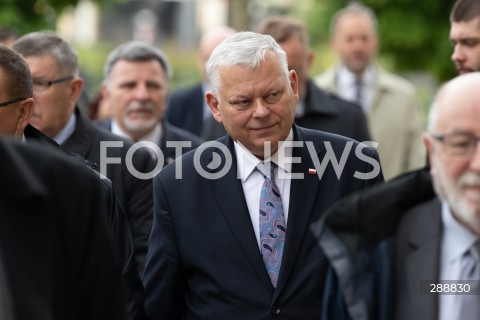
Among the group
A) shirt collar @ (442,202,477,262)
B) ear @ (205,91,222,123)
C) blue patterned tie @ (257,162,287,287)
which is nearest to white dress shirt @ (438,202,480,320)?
shirt collar @ (442,202,477,262)

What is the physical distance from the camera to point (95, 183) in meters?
3.76

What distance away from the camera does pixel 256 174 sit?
5.53m

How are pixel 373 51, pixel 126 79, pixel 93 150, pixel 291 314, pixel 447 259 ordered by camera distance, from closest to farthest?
1. pixel 447 259
2. pixel 291 314
3. pixel 93 150
4. pixel 126 79
5. pixel 373 51

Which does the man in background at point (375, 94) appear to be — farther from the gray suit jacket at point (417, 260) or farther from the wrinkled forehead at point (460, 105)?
the wrinkled forehead at point (460, 105)

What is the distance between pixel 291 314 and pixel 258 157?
2.73 ft

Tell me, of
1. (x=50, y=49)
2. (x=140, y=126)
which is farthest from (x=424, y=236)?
→ (x=140, y=126)

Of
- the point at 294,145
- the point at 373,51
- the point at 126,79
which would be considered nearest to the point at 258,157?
the point at 294,145

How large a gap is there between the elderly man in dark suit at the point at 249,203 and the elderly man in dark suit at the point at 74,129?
3.04ft

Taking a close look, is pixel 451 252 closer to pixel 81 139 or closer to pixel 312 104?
pixel 81 139

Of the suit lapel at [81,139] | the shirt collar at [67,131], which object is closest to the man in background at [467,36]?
the suit lapel at [81,139]

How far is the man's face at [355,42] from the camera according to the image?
11.2m

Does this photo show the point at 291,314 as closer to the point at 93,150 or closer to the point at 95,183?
the point at 95,183

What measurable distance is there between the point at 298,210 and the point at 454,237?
129cm

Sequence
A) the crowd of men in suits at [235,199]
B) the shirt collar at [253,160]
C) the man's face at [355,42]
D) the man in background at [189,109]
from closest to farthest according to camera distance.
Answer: the crowd of men in suits at [235,199] → the shirt collar at [253,160] → the man in background at [189,109] → the man's face at [355,42]
